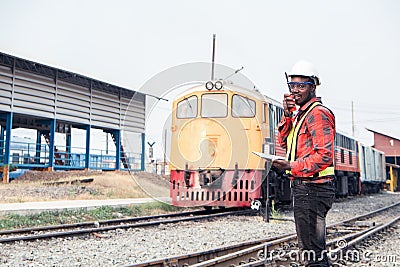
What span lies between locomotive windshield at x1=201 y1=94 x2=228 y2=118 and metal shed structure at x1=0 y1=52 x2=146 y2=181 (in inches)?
345

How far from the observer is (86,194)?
15.5m

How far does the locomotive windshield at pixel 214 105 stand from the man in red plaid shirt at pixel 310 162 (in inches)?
311

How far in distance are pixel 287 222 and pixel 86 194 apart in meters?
8.32

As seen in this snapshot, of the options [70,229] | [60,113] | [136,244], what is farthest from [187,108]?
[60,113]

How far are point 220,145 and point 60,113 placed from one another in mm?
13075

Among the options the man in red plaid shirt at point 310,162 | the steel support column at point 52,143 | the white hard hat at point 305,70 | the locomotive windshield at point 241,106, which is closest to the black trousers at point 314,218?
the man in red plaid shirt at point 310,162

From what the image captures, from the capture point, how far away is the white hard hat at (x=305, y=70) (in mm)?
3127

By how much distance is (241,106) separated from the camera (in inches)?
434

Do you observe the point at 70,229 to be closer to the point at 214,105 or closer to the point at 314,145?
the point at 214,105

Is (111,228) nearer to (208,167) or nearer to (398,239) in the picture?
(208,167)

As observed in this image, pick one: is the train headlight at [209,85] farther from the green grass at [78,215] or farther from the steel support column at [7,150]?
the steel support column at [7,150]

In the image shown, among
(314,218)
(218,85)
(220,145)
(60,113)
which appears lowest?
(314,218)

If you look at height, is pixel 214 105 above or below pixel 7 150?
above

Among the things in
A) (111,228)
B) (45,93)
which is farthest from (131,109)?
(111,228)
